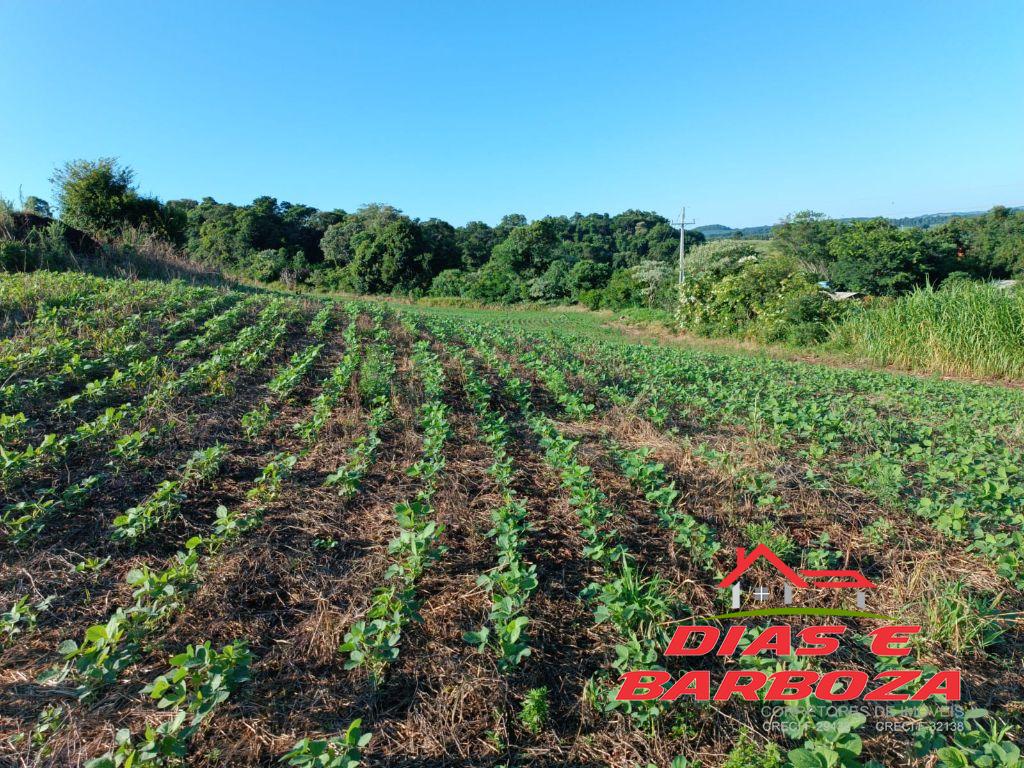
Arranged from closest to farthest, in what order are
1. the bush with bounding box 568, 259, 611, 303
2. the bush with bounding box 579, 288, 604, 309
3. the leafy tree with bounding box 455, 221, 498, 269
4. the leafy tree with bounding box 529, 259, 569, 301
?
the bush with bounding box 579, 288, 604, 309
the bush with bounding box 568, 259, 611, 303
the leafy tree with bounding box 529, 259, 569, 301
the leafy tree with bounding box 455, 221, 498, 269

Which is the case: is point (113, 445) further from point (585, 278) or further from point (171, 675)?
point (585, 278)

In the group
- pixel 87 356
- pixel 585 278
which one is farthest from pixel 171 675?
pixel 585 278

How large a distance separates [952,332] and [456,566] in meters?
13.5

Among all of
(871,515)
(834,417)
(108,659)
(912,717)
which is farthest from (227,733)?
(834,417)

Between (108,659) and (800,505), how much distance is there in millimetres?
3970

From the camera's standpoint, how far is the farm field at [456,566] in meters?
2.01

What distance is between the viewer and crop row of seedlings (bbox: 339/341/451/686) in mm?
2232

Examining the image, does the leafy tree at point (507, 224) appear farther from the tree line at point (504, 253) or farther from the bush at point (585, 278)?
the bush at point (585, 278)

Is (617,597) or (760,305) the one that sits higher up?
(760,305)

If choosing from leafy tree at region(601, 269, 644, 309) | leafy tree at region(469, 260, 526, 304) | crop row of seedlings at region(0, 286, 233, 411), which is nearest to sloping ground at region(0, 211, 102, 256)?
crop row of seedlings at region(0, 286, 233, 411)

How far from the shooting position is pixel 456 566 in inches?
119

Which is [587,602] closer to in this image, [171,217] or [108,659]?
[108,659]

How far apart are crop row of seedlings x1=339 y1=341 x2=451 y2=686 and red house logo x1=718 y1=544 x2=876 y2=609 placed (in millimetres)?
1630

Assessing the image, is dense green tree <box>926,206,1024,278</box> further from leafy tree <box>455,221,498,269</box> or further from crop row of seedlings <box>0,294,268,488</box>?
crop row of seedlings <box>0,294,268,488</box>
